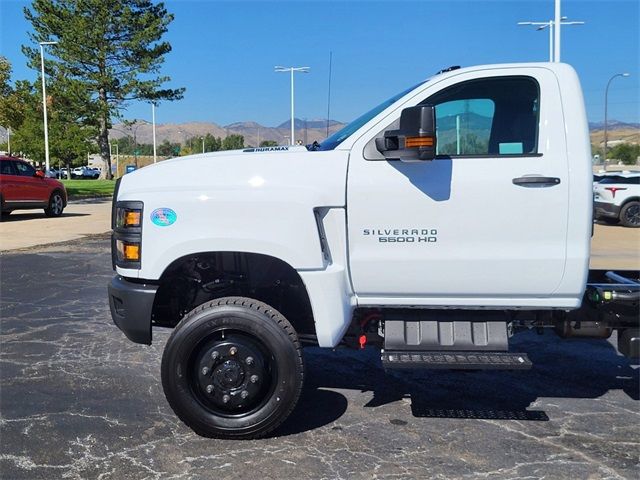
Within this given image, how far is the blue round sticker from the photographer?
3822 mm

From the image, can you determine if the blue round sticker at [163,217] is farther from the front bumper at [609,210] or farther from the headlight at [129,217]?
the front bumper at [609,210]

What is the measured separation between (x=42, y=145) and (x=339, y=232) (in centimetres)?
5960

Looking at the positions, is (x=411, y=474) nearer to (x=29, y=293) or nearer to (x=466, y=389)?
(x=466, y=389)

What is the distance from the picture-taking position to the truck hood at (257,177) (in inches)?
148

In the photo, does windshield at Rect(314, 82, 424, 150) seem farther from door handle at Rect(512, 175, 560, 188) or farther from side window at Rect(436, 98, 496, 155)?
door handle at Rect(512, 175, 560, 188)

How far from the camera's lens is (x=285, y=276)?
166 inches

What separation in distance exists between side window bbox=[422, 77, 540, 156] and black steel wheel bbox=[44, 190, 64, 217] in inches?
693

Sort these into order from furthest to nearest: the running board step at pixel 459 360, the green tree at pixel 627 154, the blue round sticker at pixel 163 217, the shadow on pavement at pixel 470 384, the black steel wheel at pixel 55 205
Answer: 1. the green tree at pixel 627 154
2. the black steel wheel at pixel 55 205
3. the shadow on pavement at pixel 470 384
4. the blue round sticker at pixel 163 217
5. the running board step at pixel 459 360

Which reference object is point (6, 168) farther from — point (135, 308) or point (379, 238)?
point (379, 238)

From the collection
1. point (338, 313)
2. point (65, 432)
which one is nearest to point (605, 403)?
point (338, 313)

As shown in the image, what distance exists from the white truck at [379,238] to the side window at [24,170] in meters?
15.8

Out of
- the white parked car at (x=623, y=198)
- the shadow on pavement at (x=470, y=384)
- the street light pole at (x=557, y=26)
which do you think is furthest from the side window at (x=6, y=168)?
the street light pole at (x=557, y=26)

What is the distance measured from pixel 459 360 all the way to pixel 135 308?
6.54ft

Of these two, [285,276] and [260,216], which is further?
[285,276]
